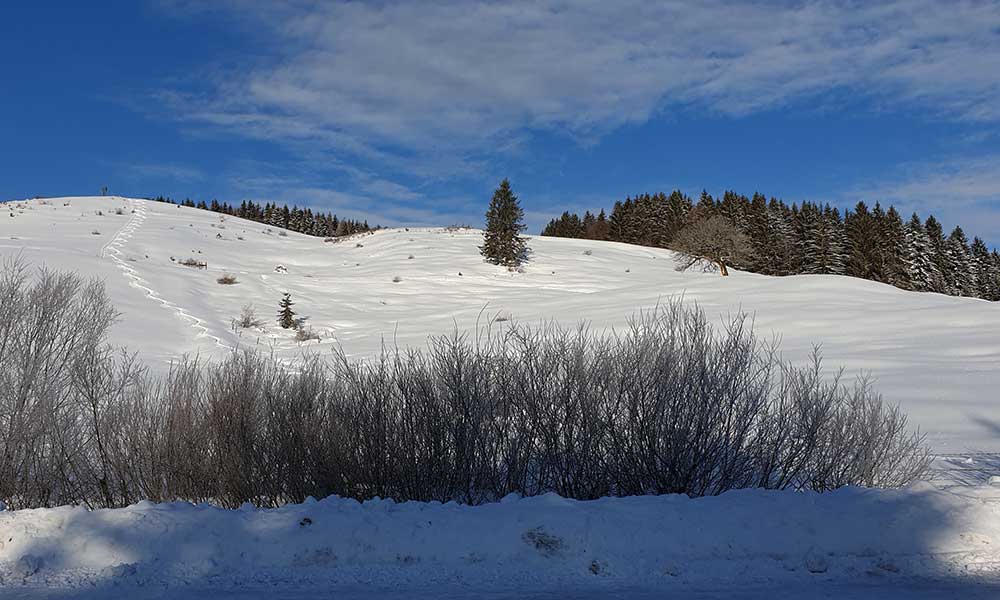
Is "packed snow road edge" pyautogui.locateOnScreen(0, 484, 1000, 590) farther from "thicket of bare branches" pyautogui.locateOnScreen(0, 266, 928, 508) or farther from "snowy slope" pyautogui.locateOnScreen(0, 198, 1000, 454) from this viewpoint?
"snowy slope" pyautogui.locateOnScreen(0, 198, 1000, 454)

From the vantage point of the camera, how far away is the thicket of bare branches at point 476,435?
276 inches

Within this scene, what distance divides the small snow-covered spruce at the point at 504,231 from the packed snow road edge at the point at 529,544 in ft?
123

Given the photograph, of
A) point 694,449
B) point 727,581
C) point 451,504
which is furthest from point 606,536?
point 694,449

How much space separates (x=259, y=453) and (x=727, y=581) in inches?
208

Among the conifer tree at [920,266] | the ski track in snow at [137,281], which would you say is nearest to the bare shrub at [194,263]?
the ski track in snow at [137,281]

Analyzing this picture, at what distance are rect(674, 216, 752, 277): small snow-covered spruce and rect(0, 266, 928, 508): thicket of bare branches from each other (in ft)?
129

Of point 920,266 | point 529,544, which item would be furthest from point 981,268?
point 529,544

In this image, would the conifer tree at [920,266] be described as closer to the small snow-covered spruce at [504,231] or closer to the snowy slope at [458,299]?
the snowy slope at [458,299]

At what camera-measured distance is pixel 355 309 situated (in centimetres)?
2977

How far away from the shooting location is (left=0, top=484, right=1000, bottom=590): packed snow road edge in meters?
4.44

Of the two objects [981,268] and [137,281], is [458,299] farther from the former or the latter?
[981,268]

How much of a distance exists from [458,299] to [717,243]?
70.9ft

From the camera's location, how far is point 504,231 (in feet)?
144

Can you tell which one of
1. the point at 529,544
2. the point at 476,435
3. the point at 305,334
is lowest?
the point at 529,544
